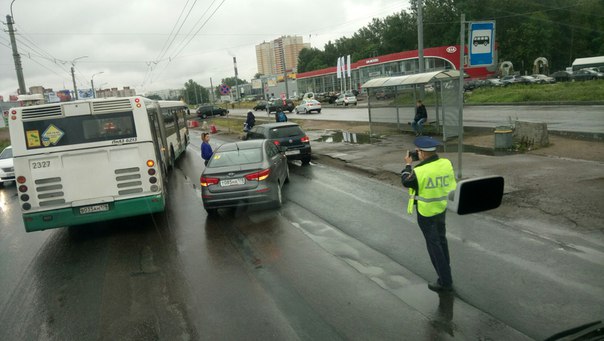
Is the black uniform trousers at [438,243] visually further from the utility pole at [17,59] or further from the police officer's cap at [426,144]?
the utility pole at [17,59]

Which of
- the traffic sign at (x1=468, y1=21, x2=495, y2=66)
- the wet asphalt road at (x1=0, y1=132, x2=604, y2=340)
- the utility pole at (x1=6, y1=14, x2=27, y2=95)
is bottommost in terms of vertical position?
the wet asphalt road at (x1=0, y1=132, x2=604, y2=340)

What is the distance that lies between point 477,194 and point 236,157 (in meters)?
7.55

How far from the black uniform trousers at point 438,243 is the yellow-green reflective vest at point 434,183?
15 cm

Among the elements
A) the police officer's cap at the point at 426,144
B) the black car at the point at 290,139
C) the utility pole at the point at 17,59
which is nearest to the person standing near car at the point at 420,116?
the black car at the point at 290,139

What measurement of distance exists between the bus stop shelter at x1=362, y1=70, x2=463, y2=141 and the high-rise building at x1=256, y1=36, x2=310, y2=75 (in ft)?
284

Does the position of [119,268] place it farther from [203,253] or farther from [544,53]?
[544,53]

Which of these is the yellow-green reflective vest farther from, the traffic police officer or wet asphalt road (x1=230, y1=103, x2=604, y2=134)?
wet asphalt road (x1=230, y1=103, x2=604, y2=134)

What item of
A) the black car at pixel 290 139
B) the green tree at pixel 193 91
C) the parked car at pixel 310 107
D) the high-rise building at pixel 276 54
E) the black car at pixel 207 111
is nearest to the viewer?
the black car at pixel 290 139

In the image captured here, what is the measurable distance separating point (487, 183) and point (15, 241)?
31.8ft

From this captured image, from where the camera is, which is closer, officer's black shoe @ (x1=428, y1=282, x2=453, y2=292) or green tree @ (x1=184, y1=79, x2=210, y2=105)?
officer's black shoe @ (x1=428, y1=282, x2=453, y2=292)

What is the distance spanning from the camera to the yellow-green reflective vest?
496 cm

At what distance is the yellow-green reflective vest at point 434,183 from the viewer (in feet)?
16.3

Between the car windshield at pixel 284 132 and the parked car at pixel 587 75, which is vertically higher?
the parked car at pixel 587 75

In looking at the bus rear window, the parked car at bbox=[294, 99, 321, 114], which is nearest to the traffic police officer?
the bus rear window
